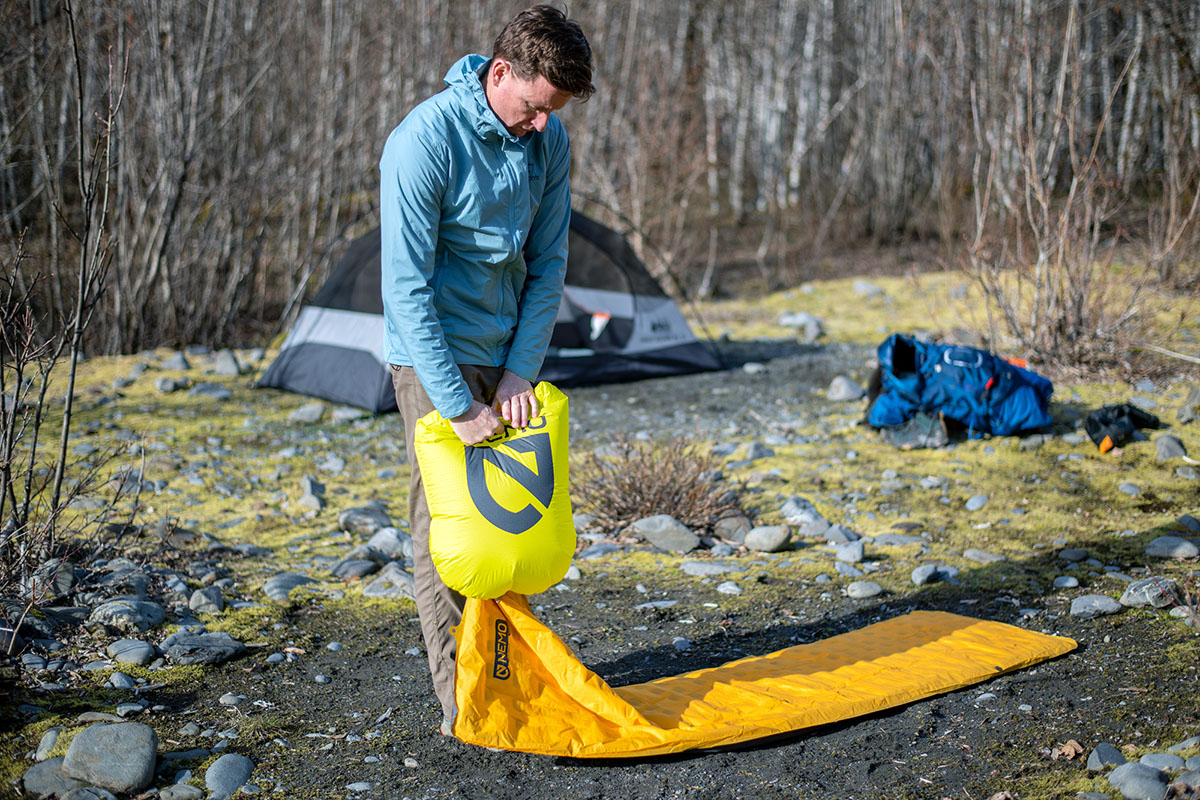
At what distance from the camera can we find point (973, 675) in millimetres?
2932

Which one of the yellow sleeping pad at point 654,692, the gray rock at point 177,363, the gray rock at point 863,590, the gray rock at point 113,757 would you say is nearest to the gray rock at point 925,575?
the gray rock at point 863,590

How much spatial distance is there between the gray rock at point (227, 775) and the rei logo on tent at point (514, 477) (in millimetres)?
932

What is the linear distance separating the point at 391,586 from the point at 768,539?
171 centimetres

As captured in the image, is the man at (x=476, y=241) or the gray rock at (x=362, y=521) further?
the gray rock at (x=362, y=521)

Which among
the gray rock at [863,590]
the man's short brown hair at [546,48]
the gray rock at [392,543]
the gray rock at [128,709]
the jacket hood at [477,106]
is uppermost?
the man's short brown hair at [546,48]

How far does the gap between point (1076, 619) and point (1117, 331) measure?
3.97 meters

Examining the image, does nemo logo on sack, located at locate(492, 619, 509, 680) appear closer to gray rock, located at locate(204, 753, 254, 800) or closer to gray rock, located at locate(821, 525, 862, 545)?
gray rock, located at locate(204, 753, 254, 800)

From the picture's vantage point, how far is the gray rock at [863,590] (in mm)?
3803

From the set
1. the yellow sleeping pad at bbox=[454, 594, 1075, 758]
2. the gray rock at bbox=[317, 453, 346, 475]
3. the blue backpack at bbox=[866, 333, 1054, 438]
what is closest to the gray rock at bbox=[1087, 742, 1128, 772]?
the yellow sleeping pad at bbox=[454, 594, 1075, 758]

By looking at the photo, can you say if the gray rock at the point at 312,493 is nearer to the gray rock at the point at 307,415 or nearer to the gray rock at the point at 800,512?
the gray rock at the point at 307,415

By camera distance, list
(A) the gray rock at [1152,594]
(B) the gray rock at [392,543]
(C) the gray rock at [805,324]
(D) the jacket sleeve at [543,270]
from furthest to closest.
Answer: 1. (C) the gray rock at [805,324]
2. (B) the gray rock at [392,543]
3. (A) the gray rock at [1152,594]
4. (D) the jacket sleeve at [543,270]

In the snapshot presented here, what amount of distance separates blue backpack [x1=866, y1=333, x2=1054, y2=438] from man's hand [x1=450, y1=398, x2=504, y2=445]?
381 centimetres

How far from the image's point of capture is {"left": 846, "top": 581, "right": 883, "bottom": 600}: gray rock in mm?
3803

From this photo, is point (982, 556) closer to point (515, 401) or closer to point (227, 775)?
point (515, 401)
